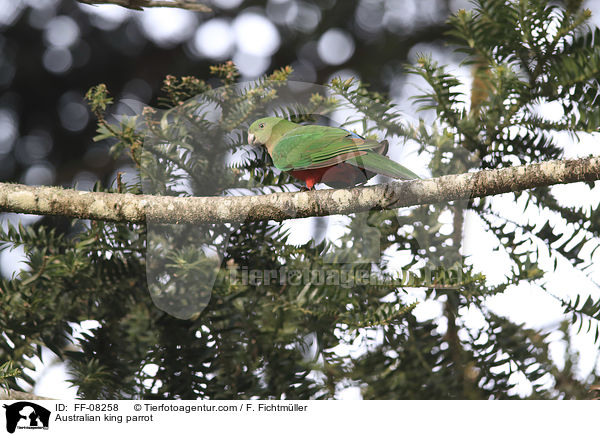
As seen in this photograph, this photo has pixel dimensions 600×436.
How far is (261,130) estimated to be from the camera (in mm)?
494

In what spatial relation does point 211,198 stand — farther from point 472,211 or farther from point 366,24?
point 366,24

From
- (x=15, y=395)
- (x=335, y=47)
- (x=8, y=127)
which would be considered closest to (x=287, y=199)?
(x=15, y=395)

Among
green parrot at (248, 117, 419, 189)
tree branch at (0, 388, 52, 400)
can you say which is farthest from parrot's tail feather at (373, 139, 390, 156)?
tree branch at (0, 388, 52, 400)

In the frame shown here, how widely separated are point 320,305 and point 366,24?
71cm

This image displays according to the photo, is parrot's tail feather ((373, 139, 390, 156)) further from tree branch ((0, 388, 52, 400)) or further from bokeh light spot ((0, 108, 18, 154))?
bokeh light spot ((0, 108, 18, 154))

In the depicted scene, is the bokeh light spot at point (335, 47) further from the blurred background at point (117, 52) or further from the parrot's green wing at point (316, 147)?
the parrot's green wing at point (316, 147)

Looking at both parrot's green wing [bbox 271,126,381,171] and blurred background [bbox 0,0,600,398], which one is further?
blurred background [bbox 0,0,600,398]

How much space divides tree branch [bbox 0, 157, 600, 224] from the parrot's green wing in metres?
0.03

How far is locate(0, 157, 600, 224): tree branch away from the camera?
405 mm
